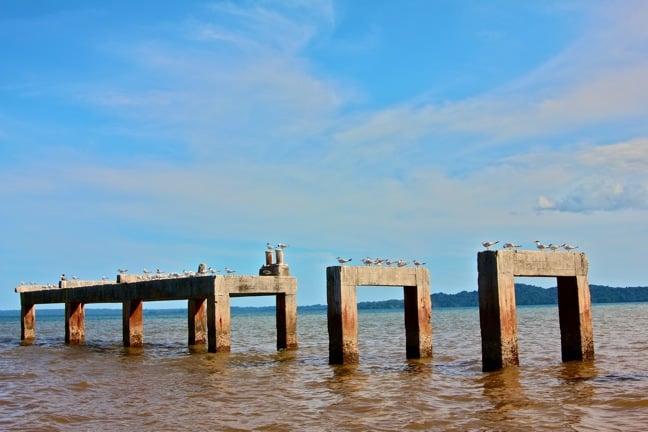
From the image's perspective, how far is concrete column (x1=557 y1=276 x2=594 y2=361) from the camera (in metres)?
22.1

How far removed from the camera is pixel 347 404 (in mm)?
16828

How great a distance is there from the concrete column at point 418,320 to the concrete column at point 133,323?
14.9 m

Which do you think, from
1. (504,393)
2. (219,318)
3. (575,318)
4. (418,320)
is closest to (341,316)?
(418,320)

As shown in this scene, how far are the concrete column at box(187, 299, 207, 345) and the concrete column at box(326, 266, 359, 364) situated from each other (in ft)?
44.4

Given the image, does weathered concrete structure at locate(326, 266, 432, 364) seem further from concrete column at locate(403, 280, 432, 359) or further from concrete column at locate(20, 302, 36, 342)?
concrete column at locate(20, 302, 36, 342)

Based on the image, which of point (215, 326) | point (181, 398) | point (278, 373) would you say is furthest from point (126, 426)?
point (215, 326)

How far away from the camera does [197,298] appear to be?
30.1 m

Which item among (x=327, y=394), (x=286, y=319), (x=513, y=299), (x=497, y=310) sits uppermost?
(x=513, y=299)

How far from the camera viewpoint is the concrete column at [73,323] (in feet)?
134

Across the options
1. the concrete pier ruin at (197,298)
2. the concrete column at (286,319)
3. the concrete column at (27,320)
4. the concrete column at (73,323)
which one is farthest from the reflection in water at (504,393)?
the concrete column at (27,320)

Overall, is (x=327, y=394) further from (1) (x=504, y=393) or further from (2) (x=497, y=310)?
(2) (x=497, y=310)

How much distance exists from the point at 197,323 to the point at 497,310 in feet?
63.8

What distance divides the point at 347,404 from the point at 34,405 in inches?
308

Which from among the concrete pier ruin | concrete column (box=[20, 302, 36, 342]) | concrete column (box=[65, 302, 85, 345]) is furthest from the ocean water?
concrete column (box=[20, 302, 36, 342])
